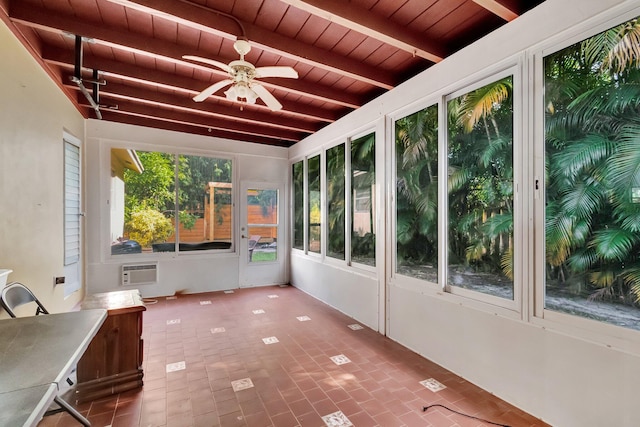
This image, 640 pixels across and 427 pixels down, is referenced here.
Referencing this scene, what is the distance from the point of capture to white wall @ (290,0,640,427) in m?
1.68

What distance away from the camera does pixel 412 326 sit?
302 centimetres

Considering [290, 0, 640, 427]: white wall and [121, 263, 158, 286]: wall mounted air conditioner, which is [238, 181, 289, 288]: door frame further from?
[290, 0, 640, 427]: white wall

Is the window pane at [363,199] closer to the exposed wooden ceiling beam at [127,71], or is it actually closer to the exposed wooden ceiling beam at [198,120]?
the exposed wooden ceiling beam at [198,120]

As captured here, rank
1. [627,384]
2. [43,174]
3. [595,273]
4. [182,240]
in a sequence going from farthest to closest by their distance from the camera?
[182,240] → [43,174] → [595,273] → [627,384]

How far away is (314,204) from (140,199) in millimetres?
2883

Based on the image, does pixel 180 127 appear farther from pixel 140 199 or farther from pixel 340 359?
pixel 340 359

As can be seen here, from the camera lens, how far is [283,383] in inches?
95.0

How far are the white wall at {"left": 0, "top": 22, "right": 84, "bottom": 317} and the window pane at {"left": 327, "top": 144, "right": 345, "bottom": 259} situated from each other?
3418mm

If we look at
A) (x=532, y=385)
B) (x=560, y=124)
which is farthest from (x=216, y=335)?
(x=560, y=124)

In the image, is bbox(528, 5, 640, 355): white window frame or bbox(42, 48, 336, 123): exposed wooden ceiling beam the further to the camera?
bbox(42, 48, 336, 123): exposed wooden ceiling beam

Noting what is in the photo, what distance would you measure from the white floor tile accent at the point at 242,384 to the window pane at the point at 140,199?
338cm

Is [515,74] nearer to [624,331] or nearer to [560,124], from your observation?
[560,124]

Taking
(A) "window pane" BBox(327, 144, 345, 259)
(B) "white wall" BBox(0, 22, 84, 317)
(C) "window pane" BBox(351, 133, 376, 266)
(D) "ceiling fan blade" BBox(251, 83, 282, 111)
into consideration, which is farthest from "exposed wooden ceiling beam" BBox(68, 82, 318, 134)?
(D) "ceiling fan blade" BBox(251, 83, 282, 111)

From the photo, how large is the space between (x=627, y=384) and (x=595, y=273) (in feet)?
1.98
